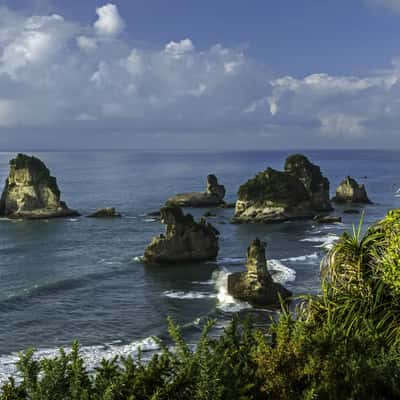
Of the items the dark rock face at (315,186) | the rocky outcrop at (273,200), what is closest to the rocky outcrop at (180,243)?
the rocky outcrop at (273,200)

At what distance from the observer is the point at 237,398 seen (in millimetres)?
10727

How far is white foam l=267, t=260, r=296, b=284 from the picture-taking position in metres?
59.4

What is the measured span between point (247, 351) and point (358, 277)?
346 centimetres

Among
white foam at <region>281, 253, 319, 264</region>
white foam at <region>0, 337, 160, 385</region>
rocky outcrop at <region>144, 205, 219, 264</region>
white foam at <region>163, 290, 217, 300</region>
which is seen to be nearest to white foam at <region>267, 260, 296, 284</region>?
white foam at <region>281, 253, 319, 264</region>

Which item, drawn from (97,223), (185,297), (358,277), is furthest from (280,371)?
(97,223)

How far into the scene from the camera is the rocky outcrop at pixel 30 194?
354ft

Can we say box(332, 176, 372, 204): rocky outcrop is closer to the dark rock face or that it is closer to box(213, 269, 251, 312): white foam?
the dark rock face

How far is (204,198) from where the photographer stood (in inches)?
5012

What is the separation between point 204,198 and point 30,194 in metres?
40.1

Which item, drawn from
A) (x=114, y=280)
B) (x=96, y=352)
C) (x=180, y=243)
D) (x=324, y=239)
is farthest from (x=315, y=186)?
(x=96, y=352)

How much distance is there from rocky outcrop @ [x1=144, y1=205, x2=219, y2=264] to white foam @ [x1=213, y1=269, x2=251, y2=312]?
9.06m

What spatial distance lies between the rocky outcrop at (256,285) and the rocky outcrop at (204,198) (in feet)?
241

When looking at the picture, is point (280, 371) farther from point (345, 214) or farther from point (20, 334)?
point (345, 214)

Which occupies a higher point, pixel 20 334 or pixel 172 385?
pixel 172 385
